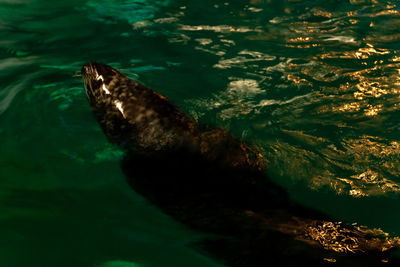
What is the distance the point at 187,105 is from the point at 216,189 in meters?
1.52

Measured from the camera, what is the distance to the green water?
2812 millimetres

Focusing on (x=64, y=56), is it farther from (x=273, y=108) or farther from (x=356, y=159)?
(x=356, y=159)

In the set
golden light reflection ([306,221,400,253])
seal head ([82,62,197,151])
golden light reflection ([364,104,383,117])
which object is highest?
seal head ([82,62,197,151])

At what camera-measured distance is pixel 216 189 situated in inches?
128

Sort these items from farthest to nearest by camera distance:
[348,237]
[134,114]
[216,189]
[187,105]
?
[187,105], [134,114], [216,189], [348,237]

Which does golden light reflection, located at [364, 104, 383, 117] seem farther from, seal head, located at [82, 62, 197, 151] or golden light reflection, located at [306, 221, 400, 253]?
seal head, located at [82, 62, 197, 151]

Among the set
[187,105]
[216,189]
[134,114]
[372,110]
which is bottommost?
[216,189]

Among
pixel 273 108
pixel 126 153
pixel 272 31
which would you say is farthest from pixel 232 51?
pixel 126 153

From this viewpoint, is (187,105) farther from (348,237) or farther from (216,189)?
(348,237)

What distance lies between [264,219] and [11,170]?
2.30 metres

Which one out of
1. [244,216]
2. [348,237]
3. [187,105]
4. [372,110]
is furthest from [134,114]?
[372,110]

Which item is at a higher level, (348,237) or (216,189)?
(216,189)

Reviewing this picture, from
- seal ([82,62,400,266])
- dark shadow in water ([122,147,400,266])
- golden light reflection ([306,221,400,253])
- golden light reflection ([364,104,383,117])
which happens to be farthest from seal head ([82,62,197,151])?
golden light reflection ([364,104,383,117])

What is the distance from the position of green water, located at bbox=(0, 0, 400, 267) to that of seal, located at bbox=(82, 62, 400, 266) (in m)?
0.16
